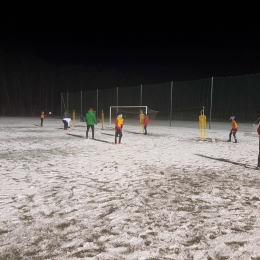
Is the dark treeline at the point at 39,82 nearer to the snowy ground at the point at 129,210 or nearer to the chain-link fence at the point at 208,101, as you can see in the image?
the chain-link fence at the point at 208,101

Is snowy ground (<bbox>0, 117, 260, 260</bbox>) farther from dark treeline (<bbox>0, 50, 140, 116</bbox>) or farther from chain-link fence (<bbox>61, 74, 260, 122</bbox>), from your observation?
dark treeline (<bbox>0, 50, 140, 116</bbox>)

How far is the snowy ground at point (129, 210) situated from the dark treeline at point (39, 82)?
52.9m

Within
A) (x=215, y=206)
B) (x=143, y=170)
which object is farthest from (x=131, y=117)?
(x=215, y=206)

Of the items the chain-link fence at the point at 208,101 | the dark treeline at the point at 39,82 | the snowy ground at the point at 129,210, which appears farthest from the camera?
the dark treeline at the point at 39,82

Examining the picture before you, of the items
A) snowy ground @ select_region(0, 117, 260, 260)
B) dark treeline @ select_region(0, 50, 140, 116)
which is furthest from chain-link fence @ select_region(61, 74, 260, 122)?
snowy ground @ select_region(0, 117, 260, 260)

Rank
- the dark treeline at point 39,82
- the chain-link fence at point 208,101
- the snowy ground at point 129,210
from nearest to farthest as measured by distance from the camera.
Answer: the snowy ground at point 129,210 → the chain-link fence at point 208,101 → the dark treeline at point 39,82

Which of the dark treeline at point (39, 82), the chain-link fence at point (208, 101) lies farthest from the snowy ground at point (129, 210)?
the dark treeline at point (39, 82)

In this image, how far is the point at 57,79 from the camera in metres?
63.9

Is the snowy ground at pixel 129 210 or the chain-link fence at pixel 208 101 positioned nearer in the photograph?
the snowy ground at pixel 129 210

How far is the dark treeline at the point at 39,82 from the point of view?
58.2m

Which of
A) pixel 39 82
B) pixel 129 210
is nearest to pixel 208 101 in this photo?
pixel 129 210

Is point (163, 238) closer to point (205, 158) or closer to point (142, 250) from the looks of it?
point (142, 250)

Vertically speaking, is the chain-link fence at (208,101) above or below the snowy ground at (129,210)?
above

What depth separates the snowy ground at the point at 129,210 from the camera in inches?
130
